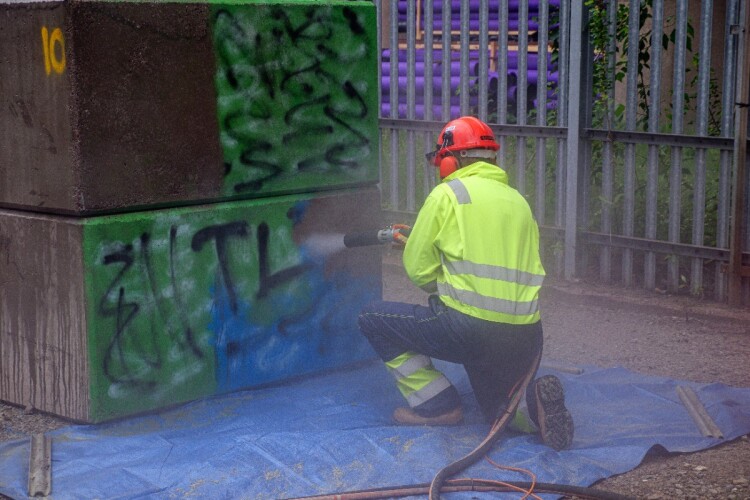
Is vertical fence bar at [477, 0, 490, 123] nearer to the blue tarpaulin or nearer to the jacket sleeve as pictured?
the blue tarpaulin

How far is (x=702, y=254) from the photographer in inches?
288

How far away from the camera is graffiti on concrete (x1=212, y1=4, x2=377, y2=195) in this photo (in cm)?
534

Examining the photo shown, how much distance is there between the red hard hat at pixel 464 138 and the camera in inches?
194

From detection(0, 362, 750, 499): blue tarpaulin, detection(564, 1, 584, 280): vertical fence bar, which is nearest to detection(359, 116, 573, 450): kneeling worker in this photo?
detection(0, 362, 750, 499): blue tarpaulin

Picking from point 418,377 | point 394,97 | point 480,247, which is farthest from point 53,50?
point 394,97

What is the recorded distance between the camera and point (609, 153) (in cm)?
769

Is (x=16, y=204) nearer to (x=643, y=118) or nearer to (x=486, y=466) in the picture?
(x=486, y=466)

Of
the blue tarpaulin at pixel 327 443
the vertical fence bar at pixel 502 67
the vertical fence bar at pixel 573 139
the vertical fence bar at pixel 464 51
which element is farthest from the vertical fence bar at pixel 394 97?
the blue tarpaulin at pixel 327 443

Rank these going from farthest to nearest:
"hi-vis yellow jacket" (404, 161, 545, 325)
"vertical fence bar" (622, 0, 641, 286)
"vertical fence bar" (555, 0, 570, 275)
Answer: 1. "vertical fence bar" (555, 0, 570, 275)
2. "vertical fence bar" (622, 0, 641, 286)
3. "hi-vis yellow jacket" (404, 161, 545, 325)

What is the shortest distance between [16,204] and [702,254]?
14.6ft

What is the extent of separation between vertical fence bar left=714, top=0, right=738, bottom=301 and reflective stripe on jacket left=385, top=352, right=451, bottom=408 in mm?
2918

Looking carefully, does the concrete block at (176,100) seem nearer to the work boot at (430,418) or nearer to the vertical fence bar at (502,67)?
the work boot at (430,418)

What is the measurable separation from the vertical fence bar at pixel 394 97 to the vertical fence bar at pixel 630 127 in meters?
2.10

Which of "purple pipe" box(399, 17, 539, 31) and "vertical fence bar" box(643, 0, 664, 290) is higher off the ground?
"purple pipe" box(399, 17, 539, 31)
